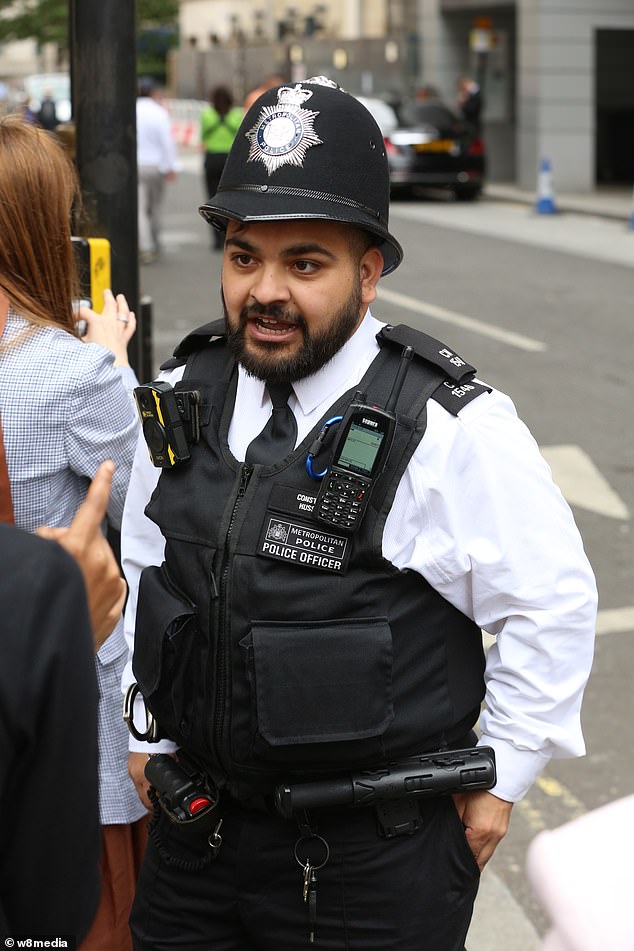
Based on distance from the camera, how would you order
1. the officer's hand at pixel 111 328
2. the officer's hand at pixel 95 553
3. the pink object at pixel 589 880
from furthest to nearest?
the officer's hand at pixel 111 328 → the officer's hand at pixel 95 553 → the pink object at pixel 589 880

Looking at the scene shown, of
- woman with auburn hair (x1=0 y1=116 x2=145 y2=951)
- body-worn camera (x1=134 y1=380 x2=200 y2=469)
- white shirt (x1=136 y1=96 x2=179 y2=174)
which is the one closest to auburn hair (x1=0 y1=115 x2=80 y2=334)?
woman with auburn hair (x1=0 y1=116 x2=145 y2=951)

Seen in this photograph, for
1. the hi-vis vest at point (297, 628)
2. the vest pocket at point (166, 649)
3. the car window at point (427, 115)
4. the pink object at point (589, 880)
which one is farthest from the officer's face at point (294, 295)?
the car window at point (427, 115)

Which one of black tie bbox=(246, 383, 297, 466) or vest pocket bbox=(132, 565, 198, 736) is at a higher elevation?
black tie bbox=(246, 383, 297, 466)

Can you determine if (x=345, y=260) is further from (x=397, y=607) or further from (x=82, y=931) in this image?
(x=82, y=931)

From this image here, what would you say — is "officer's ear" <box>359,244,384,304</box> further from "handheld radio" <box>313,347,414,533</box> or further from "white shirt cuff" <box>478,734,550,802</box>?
"white shirt cuff" <box>478,734,550,802</box>

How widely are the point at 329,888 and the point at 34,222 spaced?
1395 mm

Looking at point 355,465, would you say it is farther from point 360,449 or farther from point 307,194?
point 307,194

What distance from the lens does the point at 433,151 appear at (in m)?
21.8

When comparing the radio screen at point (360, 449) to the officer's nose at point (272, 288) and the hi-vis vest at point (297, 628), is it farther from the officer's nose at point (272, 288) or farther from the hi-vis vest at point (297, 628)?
the officer's nose at point (272, 288)

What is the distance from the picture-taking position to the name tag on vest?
2.23 metres

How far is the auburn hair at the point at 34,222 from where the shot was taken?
2.64 meters

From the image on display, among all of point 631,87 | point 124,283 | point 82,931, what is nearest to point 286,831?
point 82,931

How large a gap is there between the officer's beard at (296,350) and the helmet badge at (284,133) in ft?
0.82

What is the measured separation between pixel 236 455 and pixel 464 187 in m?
21.0
